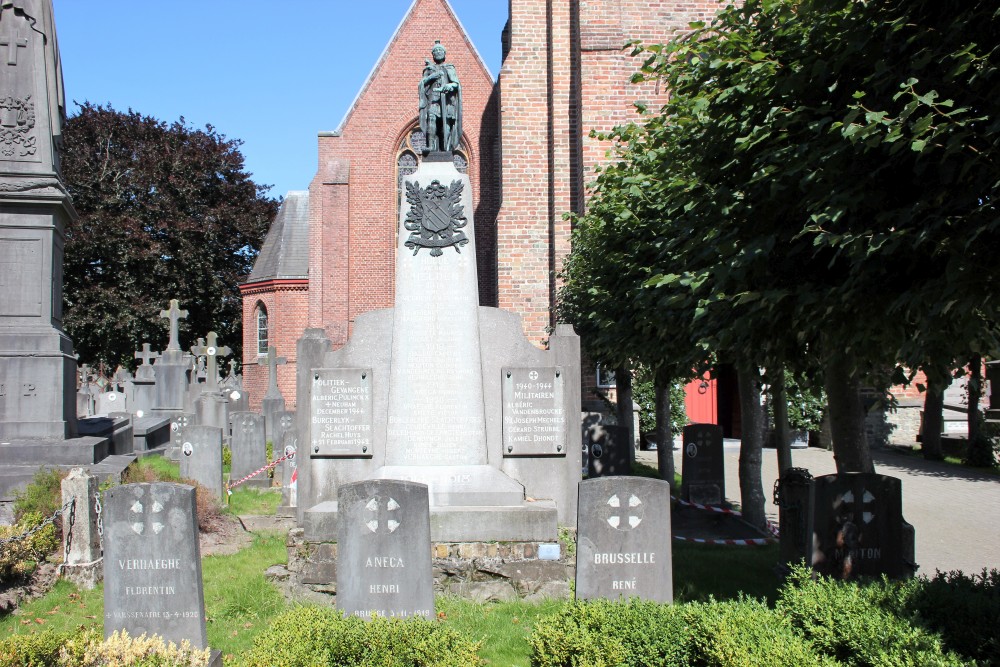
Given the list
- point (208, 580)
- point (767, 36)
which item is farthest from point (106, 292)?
point (767, 36)

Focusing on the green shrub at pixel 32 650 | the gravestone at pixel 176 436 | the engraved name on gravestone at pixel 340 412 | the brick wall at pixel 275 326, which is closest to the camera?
the green shrub at pixel 32 650

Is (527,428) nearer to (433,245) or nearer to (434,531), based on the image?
(434,531)

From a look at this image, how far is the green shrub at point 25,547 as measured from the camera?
7211 mm

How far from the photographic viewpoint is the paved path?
1013 centimetres

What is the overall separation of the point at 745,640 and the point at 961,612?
4.62ft

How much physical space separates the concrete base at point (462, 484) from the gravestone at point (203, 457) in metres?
5.19

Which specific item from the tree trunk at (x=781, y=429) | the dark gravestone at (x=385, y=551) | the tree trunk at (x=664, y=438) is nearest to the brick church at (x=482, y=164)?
the tree trunk at (x=664, y=438)

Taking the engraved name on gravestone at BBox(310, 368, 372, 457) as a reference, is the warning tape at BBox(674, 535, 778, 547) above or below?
below

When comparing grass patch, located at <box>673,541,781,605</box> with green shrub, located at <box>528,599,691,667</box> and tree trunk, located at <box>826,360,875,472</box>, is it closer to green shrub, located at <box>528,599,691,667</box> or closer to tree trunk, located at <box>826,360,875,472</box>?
tree trunk, located at <box>826,360,875,472</box>

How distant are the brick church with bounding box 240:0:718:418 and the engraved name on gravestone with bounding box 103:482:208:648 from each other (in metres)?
14.2

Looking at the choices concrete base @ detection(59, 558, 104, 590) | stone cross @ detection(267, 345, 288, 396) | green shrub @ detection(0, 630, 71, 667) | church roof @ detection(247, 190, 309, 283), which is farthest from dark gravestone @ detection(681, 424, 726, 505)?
church roof @ detection(247, 190, 309, 283)

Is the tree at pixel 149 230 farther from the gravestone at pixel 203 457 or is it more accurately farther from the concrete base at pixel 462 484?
the concrete base at pixel 462 484

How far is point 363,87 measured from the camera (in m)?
29.2

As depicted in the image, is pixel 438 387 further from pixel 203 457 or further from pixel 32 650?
pixel 203 457
